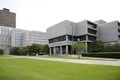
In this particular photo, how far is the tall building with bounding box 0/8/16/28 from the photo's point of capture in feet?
585

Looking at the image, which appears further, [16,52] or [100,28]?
[16,52]

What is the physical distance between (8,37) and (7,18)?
1477 inches

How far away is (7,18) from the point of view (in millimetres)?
184750

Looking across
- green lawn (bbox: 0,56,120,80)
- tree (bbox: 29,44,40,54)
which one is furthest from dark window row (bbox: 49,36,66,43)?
green lawn (bbox: 0,56,120,80)

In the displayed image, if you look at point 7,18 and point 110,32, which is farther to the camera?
point 7,18

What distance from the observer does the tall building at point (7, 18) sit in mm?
178238

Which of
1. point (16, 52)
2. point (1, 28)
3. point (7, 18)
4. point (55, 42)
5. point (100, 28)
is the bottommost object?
point (16, 52)

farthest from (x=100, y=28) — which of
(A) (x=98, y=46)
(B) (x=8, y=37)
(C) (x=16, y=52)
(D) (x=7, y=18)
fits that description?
(D) (x=7, y=18)

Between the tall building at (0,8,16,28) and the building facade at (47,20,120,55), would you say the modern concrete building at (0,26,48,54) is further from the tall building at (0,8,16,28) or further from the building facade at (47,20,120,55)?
the building facade at (47,20,120,55)

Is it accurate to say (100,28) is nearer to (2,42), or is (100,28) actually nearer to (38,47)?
(38,47)

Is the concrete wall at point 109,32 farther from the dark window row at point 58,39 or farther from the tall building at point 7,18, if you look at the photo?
the tall building at point 7,18

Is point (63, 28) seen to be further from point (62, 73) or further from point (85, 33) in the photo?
point (62, 73)

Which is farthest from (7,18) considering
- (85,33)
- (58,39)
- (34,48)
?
(85,33)

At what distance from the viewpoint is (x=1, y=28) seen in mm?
161125
